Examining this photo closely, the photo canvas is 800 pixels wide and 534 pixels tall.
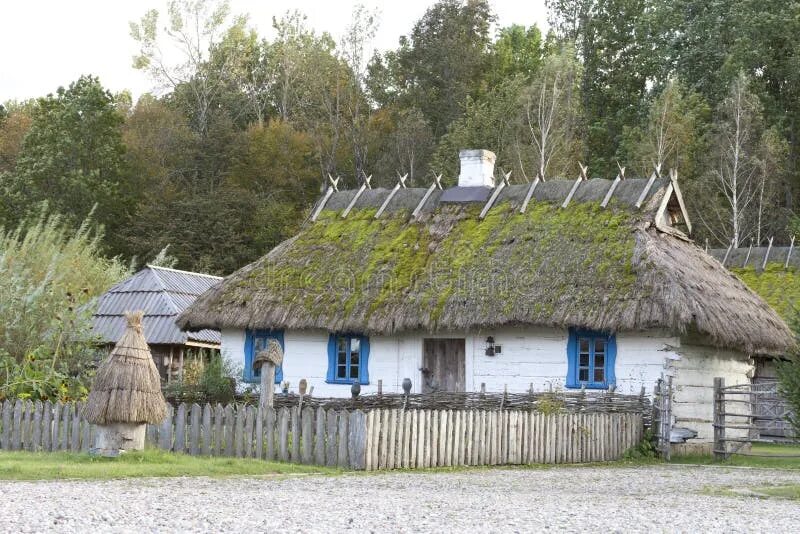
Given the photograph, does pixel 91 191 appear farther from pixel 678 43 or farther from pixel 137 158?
pixel 678 43

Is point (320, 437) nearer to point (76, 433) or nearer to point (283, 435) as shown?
point (283, 435)

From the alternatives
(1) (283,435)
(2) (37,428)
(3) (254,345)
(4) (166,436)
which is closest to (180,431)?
(4) (166,436)

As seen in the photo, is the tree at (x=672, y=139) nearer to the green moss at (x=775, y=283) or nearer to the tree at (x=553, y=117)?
the tree at (x=553, y=117)

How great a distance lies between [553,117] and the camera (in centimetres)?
4359

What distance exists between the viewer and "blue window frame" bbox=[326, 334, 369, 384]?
75.4ft

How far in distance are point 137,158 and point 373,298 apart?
28.7 metres

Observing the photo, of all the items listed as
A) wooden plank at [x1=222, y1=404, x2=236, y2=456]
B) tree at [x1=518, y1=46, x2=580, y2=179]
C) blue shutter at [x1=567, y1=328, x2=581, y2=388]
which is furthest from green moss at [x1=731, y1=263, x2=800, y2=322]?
wooden plank at [x1=222, y1=404, x2=236, y2=456]

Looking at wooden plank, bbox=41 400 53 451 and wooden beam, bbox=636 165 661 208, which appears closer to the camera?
wooden plank, bbox=41 400 53 451

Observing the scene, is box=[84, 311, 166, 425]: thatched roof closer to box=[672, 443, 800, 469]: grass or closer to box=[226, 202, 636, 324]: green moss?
box=[226, 202, 636, 324]: green moss

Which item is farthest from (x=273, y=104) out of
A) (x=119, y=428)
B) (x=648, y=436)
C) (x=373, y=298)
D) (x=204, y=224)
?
(x=119, y=428)

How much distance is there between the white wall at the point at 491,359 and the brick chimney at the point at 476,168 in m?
4.70

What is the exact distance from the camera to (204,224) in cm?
4528

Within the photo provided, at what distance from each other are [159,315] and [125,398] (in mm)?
14174

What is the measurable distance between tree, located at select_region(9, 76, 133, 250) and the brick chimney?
23.6m
